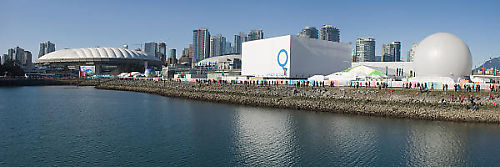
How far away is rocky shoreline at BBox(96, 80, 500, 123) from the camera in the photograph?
36.1m

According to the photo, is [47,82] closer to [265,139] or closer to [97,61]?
[97,61]

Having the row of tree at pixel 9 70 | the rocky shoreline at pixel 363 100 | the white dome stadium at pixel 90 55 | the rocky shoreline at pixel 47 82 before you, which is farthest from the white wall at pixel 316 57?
the row of tree at pixel 9 70

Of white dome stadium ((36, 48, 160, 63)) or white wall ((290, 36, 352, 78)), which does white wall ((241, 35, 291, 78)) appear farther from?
white dome stadium ((36, 48, 160, 63))

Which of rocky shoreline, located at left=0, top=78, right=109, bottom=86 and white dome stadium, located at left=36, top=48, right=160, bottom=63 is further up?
white dome stadium, located at left=36, top=48, right=160, bottom=63

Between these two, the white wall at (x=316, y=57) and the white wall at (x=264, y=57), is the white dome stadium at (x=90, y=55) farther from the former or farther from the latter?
the white wall at (x=316, y=57)

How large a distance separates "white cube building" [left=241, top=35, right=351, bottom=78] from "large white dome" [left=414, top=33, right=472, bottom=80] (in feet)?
110

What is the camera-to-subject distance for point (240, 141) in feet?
87.3

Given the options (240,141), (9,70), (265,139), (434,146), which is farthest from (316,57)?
(9,70)

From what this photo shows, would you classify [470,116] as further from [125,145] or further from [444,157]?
[125,145]

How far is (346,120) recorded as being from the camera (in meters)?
37.1

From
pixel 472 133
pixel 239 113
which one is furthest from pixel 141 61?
pixel 472 133

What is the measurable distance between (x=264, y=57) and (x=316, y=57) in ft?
47.8

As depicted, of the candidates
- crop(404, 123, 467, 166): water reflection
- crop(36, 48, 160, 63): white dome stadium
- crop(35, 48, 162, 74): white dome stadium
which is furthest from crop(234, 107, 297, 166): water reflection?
crop(36, 48, 160, 63): white dome stadium

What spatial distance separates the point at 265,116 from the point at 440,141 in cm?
1982
